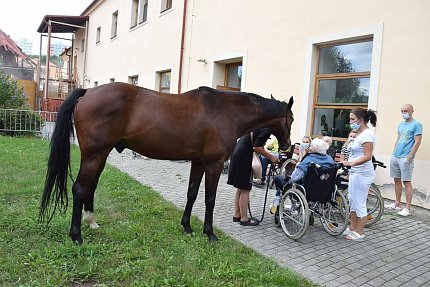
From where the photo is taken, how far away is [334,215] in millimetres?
4762

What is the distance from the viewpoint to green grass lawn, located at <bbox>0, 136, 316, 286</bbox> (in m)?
2.99

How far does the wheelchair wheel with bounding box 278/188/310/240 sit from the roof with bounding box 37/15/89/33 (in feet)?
73.6

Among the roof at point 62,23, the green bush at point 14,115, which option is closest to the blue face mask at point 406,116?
the green bush at point 14,115

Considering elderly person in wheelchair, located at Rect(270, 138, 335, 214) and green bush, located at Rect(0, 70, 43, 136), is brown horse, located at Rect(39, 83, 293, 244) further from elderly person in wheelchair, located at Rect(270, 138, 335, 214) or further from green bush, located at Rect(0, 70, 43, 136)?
green bush, located at Rect(0, 70, 43, 136)

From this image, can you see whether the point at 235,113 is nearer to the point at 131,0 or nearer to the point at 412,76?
the point at 412,76

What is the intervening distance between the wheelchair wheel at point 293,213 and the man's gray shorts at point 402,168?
2221 mm

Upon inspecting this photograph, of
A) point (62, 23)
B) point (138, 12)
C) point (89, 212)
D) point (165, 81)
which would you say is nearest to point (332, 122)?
point (89, 212)

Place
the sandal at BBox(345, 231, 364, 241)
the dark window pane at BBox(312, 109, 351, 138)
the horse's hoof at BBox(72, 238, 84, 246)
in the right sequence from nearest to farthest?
the horse's hoof at BBox(72, 238, 84, 246), the sandal at BBox(345, 231, 364, 241), the dark window pane at BBox(312, 109, 351, 138)

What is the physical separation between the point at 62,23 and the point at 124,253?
23.7m

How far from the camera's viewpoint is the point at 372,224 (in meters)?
5.15

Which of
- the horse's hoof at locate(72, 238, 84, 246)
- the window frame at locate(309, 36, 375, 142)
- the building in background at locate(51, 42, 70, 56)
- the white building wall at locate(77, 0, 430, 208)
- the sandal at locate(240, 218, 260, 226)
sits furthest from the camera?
the building in background at locate(51, 42, 70, 56)

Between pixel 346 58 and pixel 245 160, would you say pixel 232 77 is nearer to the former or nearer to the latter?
pixel 346 58

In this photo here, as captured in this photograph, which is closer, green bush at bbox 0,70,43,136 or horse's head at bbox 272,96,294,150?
horse's head at bbox 272,96,294,150

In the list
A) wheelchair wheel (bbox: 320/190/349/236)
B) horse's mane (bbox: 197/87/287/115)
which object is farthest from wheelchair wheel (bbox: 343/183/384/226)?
horse's mane (bbox: 197/87/287/115)
